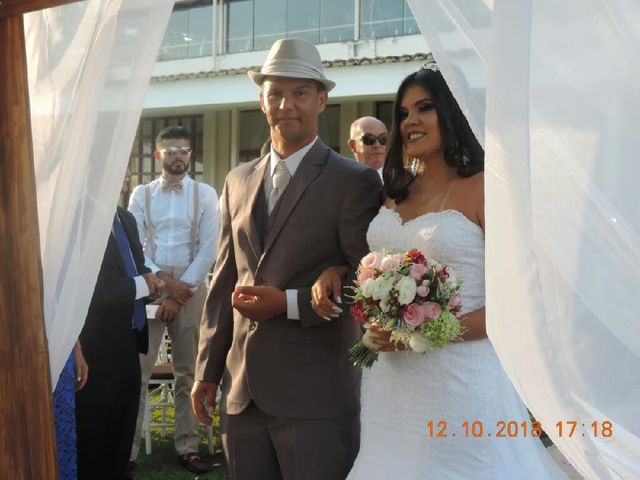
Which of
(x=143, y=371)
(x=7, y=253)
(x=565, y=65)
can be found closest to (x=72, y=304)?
(x=7, y=253)

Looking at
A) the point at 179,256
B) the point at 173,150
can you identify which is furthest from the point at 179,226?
the point at 173,150

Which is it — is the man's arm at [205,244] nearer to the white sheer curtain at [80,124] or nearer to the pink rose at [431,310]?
the white sheer curtain at [80,124]

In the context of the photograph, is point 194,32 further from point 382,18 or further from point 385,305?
point 385,305

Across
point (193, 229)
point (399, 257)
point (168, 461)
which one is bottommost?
point (168, 461)

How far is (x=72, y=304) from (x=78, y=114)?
2.29 ft

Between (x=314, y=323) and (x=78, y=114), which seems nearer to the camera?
(x=78, y=114)

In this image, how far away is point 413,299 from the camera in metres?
2.64

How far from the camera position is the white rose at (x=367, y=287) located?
2.70 meters

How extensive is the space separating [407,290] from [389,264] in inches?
6.1

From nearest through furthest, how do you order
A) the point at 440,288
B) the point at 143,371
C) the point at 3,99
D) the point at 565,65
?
the point at 565,65 < the point at 440,288 < the point at 3,99 < the point at 143,371

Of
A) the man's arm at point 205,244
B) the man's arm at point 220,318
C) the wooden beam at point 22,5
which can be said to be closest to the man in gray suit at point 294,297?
the man's arm at point 220,318

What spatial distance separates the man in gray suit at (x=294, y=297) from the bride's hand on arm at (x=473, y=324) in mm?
480

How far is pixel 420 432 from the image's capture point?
290 centimetres

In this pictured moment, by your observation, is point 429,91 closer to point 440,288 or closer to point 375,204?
point 375,204
